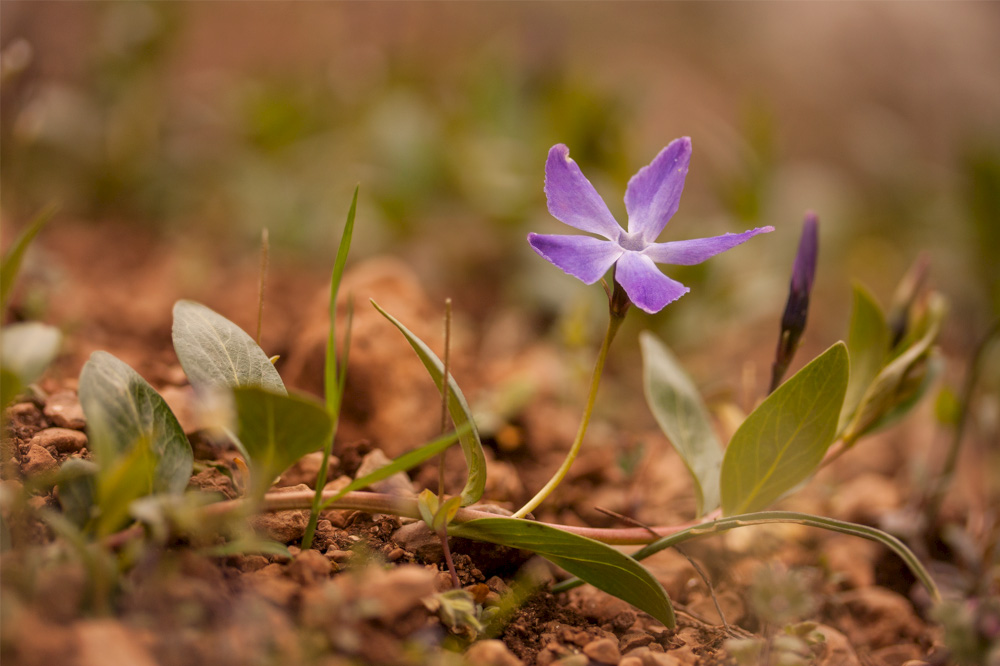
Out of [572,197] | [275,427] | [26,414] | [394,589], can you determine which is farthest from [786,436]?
[26,414]

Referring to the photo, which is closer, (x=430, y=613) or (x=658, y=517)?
(x=430, y=613)

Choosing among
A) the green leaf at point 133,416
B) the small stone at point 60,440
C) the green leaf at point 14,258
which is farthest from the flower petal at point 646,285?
the small stone at point 60,440

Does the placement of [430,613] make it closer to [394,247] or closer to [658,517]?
[658,517]

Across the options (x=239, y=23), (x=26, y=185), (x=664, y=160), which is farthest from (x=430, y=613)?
(x=239, y=23)

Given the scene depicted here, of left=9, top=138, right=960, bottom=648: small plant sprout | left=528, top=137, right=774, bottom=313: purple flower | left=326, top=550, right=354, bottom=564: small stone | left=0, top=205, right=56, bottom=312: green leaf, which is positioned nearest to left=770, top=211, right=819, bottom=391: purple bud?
left=9, top=138, right=960, bottom=648: small plant sprout

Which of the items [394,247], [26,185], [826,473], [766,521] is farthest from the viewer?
[394,247]
